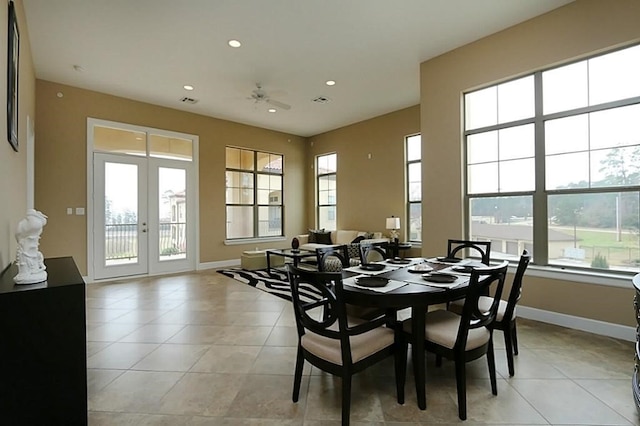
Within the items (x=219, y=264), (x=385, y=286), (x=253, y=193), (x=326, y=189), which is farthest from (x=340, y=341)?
(x=326, y=189)

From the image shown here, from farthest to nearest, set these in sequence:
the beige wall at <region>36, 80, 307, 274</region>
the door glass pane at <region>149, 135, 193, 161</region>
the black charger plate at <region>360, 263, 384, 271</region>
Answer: the door glass pane at <region>149, 135, 193, 161</region>
the beige wall at <region>36, 80, 307, 274</region>
the black charger plate at <region>360, 263, 384, 271</region>

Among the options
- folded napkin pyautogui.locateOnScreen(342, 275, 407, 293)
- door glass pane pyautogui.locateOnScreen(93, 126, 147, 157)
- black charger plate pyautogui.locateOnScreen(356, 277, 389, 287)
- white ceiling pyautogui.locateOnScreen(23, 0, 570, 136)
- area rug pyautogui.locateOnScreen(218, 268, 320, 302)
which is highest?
white ceiling pyautogui.locateOnScreen(23, 0, 570, 136)

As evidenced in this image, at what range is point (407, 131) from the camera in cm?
653

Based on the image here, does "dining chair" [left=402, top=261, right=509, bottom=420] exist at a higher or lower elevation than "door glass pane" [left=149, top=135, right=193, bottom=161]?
lower

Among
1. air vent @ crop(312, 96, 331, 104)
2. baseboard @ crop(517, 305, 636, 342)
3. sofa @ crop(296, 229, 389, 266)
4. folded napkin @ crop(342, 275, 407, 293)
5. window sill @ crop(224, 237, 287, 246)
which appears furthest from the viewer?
window sill @ crop(224, 237, 287, 246)

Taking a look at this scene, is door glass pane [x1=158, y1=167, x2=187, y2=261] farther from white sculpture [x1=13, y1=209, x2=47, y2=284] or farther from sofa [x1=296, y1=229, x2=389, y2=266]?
white sculpture [x1=13, y1=209, x2=47, y2=284]

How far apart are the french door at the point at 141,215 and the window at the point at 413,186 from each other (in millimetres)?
4554

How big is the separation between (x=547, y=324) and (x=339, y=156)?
5.68 meters

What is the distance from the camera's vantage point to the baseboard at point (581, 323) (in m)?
2.95

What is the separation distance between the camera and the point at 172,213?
6461mm

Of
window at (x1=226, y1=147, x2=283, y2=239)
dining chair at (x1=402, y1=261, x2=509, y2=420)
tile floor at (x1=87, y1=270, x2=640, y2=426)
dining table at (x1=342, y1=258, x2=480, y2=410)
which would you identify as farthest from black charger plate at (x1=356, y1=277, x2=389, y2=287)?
window at (x1=226, y1=147, x2=283, y2=239)

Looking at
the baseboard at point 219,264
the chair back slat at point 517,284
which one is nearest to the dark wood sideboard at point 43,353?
the chair back slat at point 517,284

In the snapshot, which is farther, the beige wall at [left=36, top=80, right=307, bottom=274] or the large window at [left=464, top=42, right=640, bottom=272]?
the beige wall at [left=36, top=80, right=307, bottom=274]

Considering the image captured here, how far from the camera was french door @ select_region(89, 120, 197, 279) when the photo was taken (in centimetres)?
557
